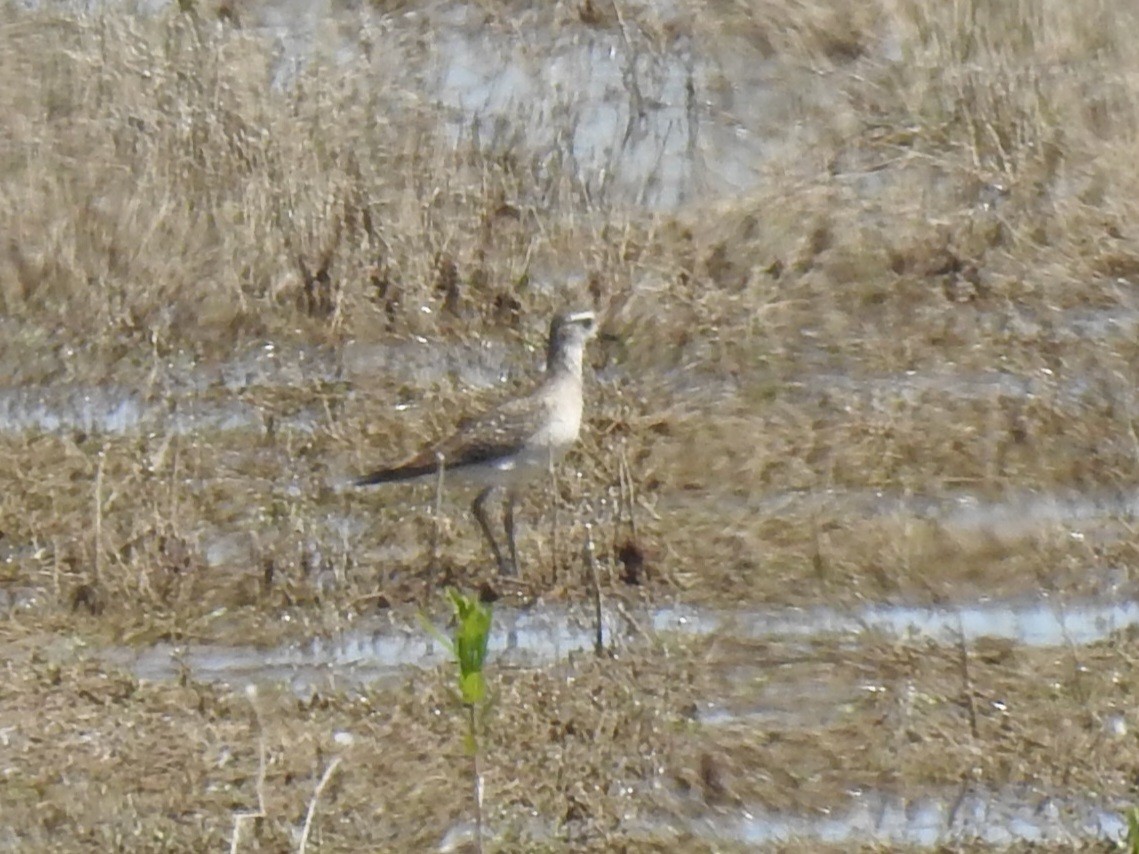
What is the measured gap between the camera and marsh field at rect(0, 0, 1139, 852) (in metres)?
6.72

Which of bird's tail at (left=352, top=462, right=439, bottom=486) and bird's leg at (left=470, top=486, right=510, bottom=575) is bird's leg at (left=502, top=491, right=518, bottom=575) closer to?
bird's leg at (left=470, top=486, right=510, bottom=575)

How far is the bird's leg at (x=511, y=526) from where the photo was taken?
695cm

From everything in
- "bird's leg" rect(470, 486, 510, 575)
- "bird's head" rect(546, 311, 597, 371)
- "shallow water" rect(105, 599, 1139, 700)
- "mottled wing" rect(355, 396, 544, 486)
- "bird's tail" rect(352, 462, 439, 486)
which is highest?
"bird's head" rect(546, 311, 597, 371)

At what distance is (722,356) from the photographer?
Answer: 7395 mm

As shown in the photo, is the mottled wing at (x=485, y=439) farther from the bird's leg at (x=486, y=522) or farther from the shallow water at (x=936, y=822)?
the shallow water at (x=936, y=822)

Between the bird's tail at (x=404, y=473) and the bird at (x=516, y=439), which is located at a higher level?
the bird at (x=516, y=439)

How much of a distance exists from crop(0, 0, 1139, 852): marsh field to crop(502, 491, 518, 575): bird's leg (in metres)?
0.09

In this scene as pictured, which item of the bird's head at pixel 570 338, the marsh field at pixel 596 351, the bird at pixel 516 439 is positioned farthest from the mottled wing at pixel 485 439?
the marsh field at pixel 596 351

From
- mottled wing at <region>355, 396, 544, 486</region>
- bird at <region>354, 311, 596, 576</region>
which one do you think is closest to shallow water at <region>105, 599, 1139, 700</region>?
bird at <region>354, 311, 596, 576</region>

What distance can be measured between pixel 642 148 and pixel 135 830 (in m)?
3.10

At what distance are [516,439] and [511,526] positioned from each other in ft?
0.98

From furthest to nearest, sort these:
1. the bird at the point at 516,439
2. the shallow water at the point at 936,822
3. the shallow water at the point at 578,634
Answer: the bird at the point at 516,439
the shallow water at the point at 578,634
the shallow water at the point at 936,822

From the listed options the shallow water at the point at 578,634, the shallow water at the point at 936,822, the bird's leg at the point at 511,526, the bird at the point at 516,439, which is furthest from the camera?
the bird's leg at the point at 511,526

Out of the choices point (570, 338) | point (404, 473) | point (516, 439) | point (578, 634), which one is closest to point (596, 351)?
point (570, 338)
